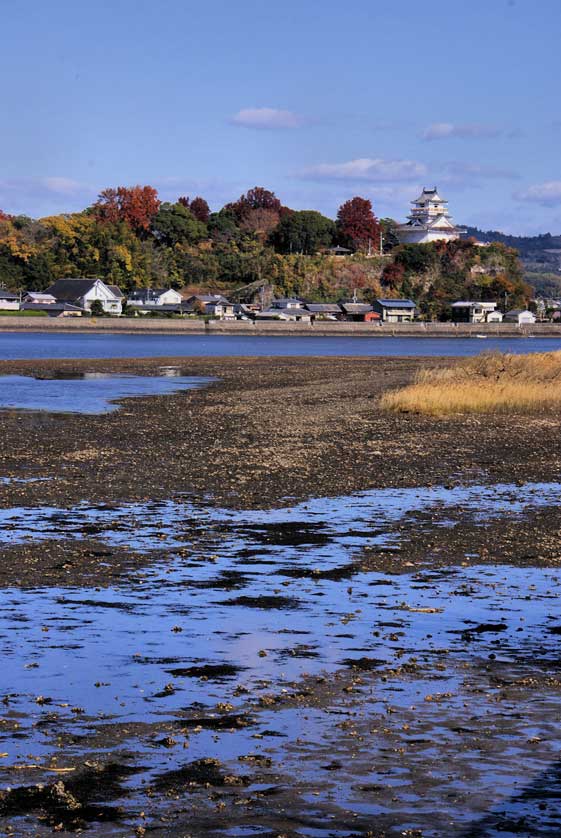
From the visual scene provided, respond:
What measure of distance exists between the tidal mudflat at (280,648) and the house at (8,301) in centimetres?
16843

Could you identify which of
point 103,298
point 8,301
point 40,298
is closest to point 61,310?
point 40,298

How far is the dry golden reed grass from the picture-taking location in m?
38.2

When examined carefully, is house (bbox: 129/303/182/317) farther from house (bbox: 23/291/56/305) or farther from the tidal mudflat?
the tidal mudflat

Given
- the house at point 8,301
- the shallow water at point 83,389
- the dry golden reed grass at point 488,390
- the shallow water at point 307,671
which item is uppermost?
the house at point 8,301

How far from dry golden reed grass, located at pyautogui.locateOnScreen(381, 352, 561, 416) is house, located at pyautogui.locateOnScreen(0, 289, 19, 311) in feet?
489

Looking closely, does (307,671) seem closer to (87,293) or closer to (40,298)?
(87,293)

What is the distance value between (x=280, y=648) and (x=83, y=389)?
4308 centimetres

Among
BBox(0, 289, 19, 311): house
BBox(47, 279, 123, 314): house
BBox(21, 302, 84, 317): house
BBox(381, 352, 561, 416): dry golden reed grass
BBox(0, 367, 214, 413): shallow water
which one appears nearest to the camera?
BBox(381, 352, 561, 416): dry golden reed grass

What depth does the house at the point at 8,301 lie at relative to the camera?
188125 millimetres

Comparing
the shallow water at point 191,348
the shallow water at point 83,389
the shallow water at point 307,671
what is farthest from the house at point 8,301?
the shallow water at point 307,671

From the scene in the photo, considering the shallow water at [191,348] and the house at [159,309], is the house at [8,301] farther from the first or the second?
the shallow water at [191,348]

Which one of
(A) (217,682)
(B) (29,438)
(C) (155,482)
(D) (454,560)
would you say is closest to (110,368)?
(B) (29,438)

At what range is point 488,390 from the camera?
40.4 meters

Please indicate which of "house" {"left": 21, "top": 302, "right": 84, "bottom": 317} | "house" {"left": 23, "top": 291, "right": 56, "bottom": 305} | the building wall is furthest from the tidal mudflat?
"house" {"left": 23, "top": 291, "right": 56, "bottom": 305}
